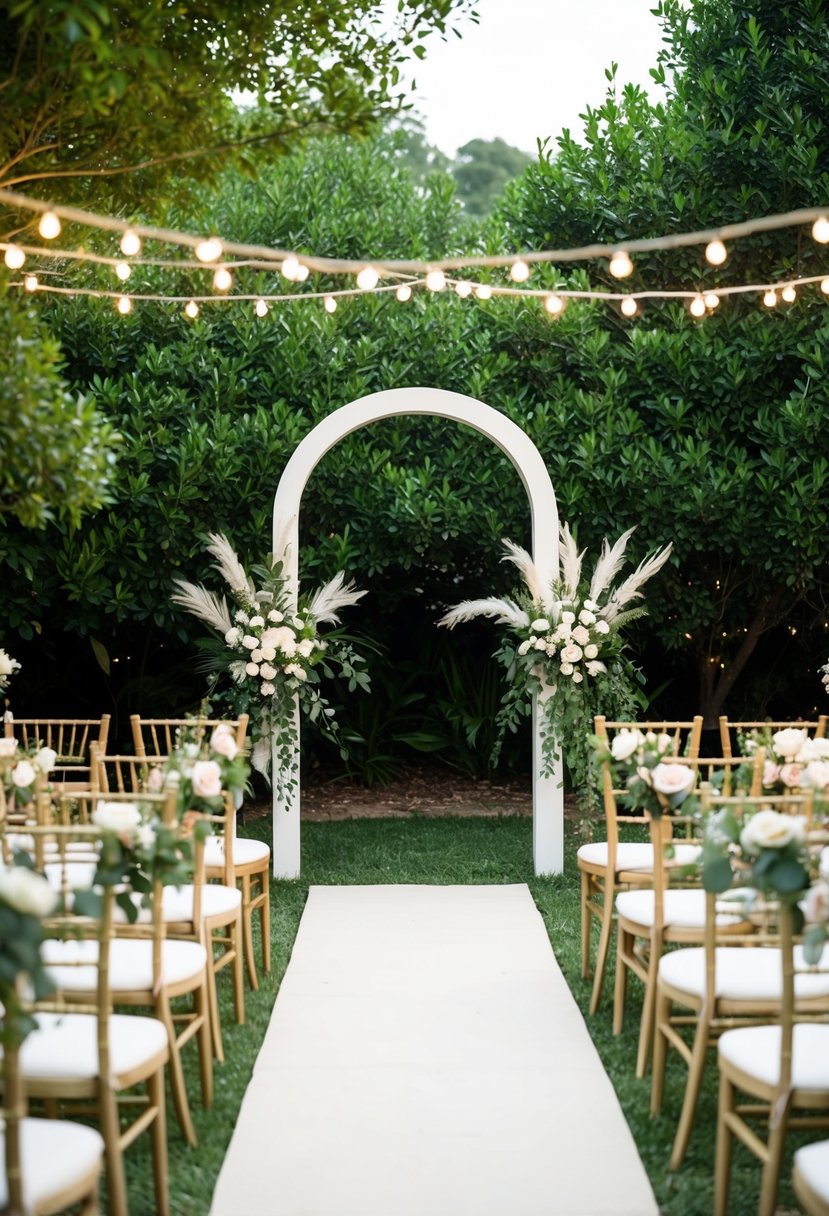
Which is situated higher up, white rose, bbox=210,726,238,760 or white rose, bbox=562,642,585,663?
white rose, bbox=562,642,585,663

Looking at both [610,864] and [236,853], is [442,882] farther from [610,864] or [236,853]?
[610,864]

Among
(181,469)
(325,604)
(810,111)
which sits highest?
(810,111)

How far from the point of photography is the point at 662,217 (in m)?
7.88

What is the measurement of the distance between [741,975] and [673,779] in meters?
0.57

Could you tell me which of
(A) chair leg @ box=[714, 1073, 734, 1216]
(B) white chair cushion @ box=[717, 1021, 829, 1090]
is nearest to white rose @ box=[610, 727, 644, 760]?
(B) white chair cushion @ box=[717, 1021, 829, 1090]

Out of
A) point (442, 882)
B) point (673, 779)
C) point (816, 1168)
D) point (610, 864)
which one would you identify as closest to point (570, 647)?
point (442, 882)

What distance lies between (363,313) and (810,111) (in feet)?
9.92

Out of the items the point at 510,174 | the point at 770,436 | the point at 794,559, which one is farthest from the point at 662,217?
the point at 510,174

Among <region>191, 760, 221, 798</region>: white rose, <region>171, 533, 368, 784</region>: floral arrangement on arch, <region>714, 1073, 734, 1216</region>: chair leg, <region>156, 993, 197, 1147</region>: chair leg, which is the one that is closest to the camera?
<region>714, 1073, 734, 1216</region>: chair leg

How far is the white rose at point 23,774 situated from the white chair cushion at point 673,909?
1.96m

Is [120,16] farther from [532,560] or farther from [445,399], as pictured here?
[532,560]

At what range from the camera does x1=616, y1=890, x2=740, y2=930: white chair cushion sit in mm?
3785

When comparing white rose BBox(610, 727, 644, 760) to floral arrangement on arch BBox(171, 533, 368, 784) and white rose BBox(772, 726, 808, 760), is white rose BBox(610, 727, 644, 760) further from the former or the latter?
floral arrangement on arch BBox(171, 533, 368, 784)

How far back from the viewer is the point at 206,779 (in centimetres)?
333
